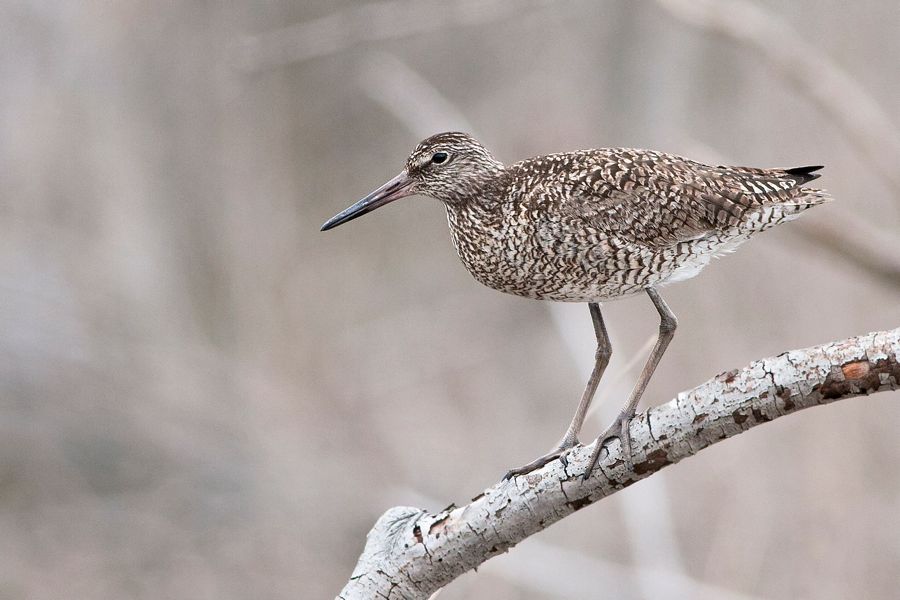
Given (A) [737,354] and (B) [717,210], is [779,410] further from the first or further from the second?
(A) [737,354]

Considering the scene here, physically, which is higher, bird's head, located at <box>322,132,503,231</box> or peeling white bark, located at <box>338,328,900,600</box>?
bird's head, located at <box>322,132,503,231</box>

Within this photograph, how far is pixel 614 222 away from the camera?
394cm

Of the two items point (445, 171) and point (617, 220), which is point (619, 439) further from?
point (445, 171)

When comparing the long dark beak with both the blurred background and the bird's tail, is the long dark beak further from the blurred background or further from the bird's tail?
the blurred background

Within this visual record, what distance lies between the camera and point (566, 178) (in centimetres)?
407

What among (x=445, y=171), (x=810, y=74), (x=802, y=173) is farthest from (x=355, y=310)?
(x=802, y=173)

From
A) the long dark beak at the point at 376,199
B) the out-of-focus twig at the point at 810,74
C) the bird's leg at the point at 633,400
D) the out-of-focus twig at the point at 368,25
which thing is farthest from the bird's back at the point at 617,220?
the out-of-focus twig at the point at 368,25

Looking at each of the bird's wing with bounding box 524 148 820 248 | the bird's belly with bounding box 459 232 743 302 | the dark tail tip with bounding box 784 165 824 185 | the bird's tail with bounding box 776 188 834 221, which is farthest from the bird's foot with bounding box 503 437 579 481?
the dark tail tip with bounding box 784 165 824 185

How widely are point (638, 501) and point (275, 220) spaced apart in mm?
7334

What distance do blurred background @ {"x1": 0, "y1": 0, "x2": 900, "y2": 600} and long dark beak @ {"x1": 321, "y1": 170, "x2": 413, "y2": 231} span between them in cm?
212

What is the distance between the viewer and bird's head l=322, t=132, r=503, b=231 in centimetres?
441

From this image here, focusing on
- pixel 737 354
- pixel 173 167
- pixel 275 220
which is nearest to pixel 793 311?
pixel 737 354

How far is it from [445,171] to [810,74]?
222 cm

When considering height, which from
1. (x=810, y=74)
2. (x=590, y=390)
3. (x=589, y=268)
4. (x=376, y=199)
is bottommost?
(x=590, y=390)
